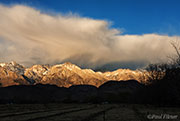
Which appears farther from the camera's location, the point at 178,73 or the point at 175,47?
the point at 178,73

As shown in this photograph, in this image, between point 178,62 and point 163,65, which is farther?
point 163,65

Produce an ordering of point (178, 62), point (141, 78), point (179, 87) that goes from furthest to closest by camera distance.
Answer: point (141, 78) < point (179, 87) < point (178, 62)

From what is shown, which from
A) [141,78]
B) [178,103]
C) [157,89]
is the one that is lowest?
[178,103]

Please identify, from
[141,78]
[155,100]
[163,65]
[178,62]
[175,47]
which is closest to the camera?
[175,47]

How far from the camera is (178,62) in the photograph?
4322 centimetres

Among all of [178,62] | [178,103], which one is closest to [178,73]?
[178,62]

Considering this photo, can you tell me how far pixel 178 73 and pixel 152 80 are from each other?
35582 mm

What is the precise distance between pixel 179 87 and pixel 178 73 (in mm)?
17080

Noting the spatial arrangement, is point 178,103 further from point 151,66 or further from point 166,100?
point 151,66

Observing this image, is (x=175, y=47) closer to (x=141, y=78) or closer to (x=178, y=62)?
(x=178, y=62)

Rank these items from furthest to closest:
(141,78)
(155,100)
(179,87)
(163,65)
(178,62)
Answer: (141,78) < (155,100) < (163,65) < (179,87) < (178,62)

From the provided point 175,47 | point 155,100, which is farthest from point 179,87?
point 155,100

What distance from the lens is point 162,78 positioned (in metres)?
90.0

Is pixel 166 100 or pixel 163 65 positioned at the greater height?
pixel 163 65
